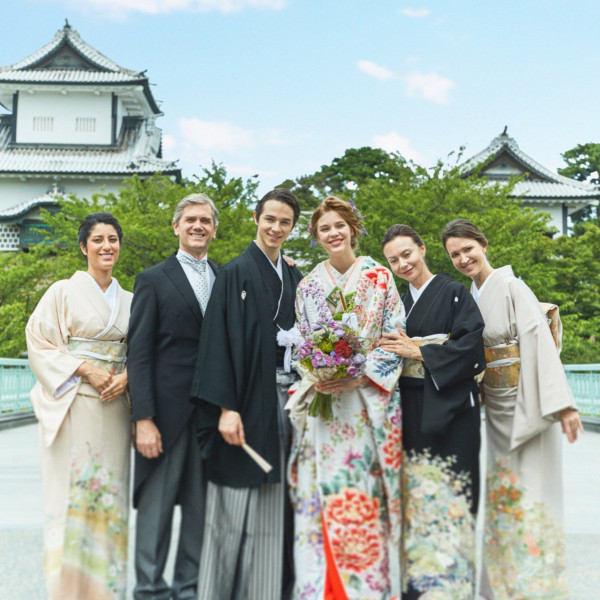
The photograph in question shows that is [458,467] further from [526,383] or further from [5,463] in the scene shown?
[5,463]

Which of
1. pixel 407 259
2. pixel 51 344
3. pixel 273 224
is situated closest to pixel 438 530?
pixel 407 259

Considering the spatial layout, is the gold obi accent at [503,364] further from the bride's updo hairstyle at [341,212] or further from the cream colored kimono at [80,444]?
the cream colored kimono at [80,444]

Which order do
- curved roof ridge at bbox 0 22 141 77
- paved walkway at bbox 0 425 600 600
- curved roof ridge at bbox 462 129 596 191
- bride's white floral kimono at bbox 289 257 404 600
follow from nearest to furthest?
bride's white floral kimono at bbox 289 257 404 600 < paved walkway at bbox 0 425 600 600 < curved roof ridge at bbox 0 22 141 77 < curved roof ridge at bbox 462 129 596 191

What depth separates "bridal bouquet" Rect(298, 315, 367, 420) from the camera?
113 inches

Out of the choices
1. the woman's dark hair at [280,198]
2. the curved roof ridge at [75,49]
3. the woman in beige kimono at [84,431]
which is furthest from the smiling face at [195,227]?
the curved roof ridge at [75,49]

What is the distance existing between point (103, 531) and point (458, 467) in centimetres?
175

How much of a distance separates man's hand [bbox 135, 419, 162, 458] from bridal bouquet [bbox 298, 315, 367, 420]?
0.83 meters

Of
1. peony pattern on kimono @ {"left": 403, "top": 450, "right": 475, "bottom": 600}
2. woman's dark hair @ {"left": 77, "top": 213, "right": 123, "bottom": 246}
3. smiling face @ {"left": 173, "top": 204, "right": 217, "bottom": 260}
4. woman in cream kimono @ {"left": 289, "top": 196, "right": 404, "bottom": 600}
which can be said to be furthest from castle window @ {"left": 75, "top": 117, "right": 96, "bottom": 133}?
peony pattern on kimono @ {"left": 403, "top": 450, "right": 475, "bottom": 600}

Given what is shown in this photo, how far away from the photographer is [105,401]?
328 centimetres

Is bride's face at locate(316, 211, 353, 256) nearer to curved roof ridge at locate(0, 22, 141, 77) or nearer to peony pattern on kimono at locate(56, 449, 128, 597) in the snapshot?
peony pattern on kimono at locate(56, 449, 128, 597)

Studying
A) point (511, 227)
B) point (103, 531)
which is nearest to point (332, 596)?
point (103, 531)

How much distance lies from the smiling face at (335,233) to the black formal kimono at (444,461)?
2.00ft

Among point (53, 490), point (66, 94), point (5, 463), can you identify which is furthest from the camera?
point (66, 94)

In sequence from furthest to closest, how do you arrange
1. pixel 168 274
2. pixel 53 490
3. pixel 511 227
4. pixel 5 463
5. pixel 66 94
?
pixel 66 94 < pixel 511 227 < pixel 5 463 < pixel 168 274 < pixel 53 490
